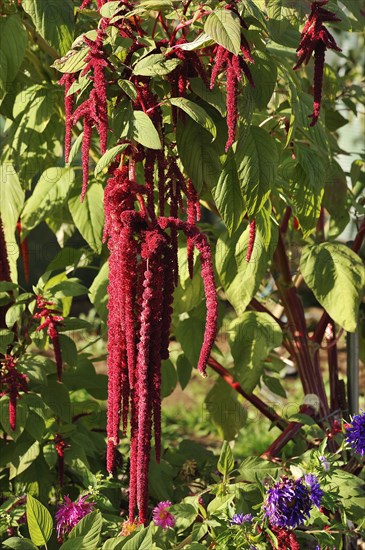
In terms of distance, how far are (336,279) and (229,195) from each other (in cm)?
50

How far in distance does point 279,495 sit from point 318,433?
436 mm

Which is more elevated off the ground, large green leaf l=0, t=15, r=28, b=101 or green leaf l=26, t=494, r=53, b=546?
large green leaf l=0, t=15, r=28, b=101

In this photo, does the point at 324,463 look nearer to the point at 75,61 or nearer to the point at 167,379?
the point at 167,379

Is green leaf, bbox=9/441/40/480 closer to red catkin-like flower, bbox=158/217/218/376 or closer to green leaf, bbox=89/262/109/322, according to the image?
green leaf, bbox=89/262/109/322

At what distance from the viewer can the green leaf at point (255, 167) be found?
1500 mm

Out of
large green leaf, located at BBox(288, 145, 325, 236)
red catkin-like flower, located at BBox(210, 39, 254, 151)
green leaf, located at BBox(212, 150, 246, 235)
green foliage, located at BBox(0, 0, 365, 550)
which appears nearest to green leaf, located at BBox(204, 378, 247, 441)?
green foliage, located at BBox(0, 0, 365, 550)

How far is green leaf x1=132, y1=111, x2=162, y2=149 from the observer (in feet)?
4.02

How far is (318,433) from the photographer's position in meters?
1.91

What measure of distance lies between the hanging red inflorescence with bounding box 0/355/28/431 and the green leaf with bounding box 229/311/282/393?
520 mm

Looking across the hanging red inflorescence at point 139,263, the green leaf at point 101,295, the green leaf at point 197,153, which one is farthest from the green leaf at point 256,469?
the green leaf at point 197,153

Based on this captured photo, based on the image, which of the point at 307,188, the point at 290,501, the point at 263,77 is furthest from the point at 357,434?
the point at 263,77

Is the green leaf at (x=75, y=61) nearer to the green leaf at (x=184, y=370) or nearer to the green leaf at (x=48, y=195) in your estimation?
the green leaf at (x=48, y=195)

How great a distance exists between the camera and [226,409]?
2.47 metres

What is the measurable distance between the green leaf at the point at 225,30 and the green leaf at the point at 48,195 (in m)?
0.80
